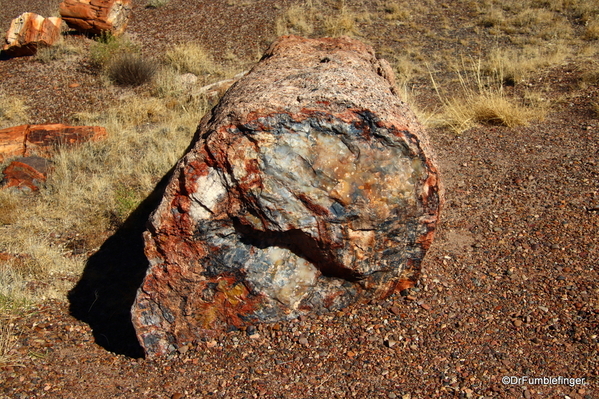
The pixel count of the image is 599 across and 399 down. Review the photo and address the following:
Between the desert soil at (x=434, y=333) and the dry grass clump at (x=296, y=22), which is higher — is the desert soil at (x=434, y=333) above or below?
above

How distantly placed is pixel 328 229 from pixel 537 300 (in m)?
1.32

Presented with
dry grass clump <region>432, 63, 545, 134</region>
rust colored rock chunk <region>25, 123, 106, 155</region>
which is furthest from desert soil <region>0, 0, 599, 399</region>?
rust colored rock chunk <region>25, 123, 106, 155</region>

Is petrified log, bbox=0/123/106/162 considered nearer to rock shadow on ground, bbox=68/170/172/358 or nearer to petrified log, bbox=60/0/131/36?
rock shadow on ground, bbox=68/170/172/358

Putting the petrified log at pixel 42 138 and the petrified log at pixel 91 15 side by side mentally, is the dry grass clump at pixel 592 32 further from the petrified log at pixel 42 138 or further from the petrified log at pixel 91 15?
the petrified log at pixel 91 15

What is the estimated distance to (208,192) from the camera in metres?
2.91

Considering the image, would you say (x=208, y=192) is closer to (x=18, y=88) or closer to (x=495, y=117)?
(x=495, y=117)

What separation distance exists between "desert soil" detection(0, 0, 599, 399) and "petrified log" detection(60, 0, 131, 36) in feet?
23.5

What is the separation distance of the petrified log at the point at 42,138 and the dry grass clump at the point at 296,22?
16.5 ft

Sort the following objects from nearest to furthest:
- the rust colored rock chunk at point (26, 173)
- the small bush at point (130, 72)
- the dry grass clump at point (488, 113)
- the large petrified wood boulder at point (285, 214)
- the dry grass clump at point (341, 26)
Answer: the large petrified wood boulder at point (285, 214)
the rust colored rock chunk at point (26, 173)
the dry grass clump at point (488, 113)
the small bush at point (130, 72)
the dry grass clump at point (341, 26)

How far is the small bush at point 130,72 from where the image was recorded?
29.3 feet

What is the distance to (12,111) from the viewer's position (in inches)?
318

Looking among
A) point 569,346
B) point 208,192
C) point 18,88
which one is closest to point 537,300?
point 569,346

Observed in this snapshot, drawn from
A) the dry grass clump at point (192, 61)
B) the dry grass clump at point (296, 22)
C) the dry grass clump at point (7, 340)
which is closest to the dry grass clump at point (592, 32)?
the dry grass clump at point (296, 22)

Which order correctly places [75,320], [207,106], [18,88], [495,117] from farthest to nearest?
[18,88]
[207,106]
[495,117]
[75,320]
